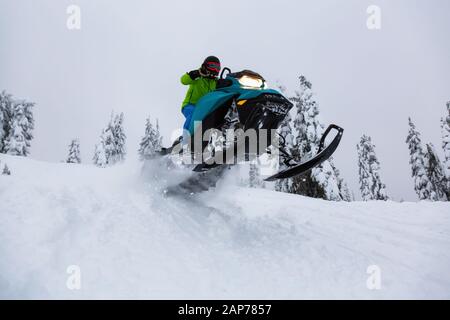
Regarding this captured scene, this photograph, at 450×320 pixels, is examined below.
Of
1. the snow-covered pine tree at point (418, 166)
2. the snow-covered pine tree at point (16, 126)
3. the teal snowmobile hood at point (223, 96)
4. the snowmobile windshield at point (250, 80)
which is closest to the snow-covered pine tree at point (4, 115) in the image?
the snow-covered pine tree at point (16, 126)

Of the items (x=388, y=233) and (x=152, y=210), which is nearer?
(x=388, y=233)

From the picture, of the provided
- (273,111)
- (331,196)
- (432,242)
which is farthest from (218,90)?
(331,196)

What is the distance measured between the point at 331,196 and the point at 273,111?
14.0 meters

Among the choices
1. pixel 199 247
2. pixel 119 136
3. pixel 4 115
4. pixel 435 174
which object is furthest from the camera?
pixel 119 136

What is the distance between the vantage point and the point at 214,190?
6.62 metres

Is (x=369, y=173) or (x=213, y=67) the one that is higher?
(x=213, y=67)

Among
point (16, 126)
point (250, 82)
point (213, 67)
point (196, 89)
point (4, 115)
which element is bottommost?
point (250, 82)

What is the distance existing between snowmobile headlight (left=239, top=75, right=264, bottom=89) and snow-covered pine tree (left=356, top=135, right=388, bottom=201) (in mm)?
26053

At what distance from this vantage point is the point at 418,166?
2466 centimetres

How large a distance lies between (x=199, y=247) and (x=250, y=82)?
2415 millimetres

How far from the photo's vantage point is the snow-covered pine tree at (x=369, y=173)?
27375mm

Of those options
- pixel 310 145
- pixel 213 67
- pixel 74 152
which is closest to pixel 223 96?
pixel 213 67

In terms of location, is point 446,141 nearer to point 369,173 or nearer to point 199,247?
point 369,173
